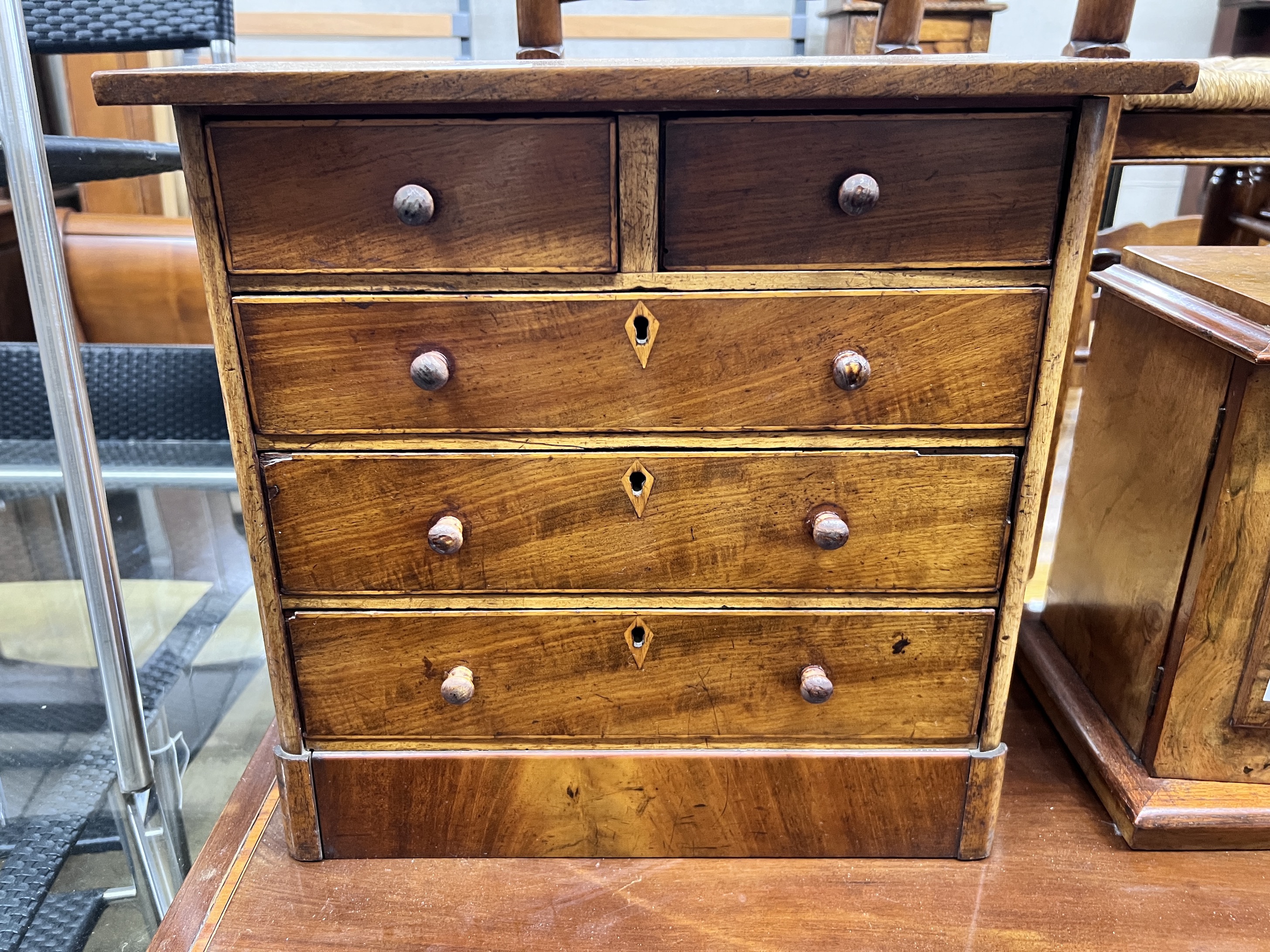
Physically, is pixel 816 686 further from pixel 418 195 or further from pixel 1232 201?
pixel 1232 201

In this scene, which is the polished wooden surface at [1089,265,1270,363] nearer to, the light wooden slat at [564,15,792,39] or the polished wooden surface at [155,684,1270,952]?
the polished wooden surface at [155,684,1270,952]

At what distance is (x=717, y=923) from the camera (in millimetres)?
972

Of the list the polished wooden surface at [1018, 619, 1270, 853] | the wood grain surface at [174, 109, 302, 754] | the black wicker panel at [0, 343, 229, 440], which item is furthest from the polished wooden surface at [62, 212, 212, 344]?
the polished wooden surface at [1018, 619, 1270, 853]

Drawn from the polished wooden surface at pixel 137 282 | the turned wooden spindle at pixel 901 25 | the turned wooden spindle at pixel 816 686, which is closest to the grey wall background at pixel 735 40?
the polished wooden surface at pixel 137 282

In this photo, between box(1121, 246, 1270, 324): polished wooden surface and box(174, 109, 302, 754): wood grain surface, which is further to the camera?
box(1121, 246, 1270, 324): polished wooden surface

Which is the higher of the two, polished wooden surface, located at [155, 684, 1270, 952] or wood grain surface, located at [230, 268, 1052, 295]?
wood grain surface, located at [230, 268, 1052, 295]

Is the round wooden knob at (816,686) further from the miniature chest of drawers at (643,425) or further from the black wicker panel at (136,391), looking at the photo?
the black wicker panel at (136,391)

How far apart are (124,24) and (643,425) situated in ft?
3.05

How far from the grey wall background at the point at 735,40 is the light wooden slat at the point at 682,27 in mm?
24

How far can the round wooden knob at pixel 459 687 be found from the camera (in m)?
0.95

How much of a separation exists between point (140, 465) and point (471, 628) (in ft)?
3.69

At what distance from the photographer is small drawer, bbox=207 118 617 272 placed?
2.53 feet

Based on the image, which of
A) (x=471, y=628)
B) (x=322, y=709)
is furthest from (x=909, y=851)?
(x=322, y=709)

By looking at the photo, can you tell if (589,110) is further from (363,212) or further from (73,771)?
(73,771)
